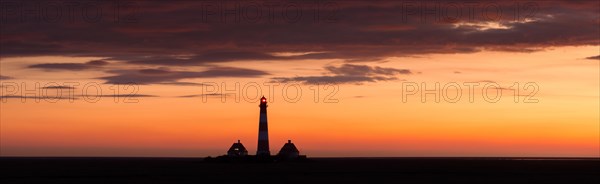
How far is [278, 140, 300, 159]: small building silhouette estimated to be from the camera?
117 meters

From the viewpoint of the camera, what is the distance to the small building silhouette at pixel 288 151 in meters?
117

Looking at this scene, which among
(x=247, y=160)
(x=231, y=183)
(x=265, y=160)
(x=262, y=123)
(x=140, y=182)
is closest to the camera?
(x=231, y=183)

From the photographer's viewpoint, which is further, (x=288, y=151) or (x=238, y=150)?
(x=288, y=151)

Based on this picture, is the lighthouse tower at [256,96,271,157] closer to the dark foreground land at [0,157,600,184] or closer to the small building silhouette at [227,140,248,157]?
the dark foreground land at [0,157,600,184]

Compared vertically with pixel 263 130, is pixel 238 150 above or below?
below

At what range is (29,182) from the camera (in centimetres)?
5791

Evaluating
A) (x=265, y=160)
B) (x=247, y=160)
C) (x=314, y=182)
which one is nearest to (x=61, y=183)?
(x=314, y=182)

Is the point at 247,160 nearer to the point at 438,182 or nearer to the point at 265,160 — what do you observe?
the point at 265,160

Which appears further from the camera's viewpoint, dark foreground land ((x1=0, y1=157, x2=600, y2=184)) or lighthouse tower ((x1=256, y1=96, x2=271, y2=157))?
lighthouse tower ((x1=256, y1=96, x2=271, y2=157))

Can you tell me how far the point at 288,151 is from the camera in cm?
11869

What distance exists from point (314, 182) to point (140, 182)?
11.4 metres

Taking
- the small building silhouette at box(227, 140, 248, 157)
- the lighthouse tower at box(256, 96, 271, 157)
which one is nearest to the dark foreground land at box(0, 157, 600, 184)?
the lighthouse tower at box(256, 96, 271, 157)

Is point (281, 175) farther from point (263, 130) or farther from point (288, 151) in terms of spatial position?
point (288, 151)

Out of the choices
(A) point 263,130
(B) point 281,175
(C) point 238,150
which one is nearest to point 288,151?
(C) point 238,150
